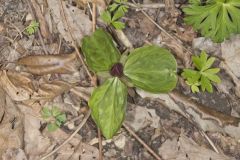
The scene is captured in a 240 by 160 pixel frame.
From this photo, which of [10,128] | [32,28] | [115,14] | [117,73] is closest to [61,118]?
[10,128]

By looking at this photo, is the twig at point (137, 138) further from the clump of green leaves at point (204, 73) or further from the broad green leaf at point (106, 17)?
the broad green leaf at point (106, 17)

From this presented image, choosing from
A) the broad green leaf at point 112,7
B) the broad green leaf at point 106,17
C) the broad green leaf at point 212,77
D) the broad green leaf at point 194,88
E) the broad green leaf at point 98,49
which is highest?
the broad green leaf at point 112,7

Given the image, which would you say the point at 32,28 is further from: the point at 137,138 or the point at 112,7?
the point at 137,138

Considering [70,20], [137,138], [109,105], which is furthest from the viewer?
[70,20]

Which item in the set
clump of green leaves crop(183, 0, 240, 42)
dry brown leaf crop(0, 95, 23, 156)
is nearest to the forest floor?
dry brown leaf crop(0, 95, 23, 156)

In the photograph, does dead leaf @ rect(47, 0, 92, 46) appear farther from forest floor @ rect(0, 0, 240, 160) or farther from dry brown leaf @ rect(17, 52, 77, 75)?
dry brown leaf @ rect(17, 52, 77, 75)

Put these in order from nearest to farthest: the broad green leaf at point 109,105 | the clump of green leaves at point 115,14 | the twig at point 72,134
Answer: the broad green leaf at point 109,105, the twig at point 72,134, the clump of green leaves at point 115,14

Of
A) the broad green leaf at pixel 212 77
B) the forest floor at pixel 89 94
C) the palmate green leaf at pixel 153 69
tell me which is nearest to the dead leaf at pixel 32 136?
the forest floor at pixel 89 94
